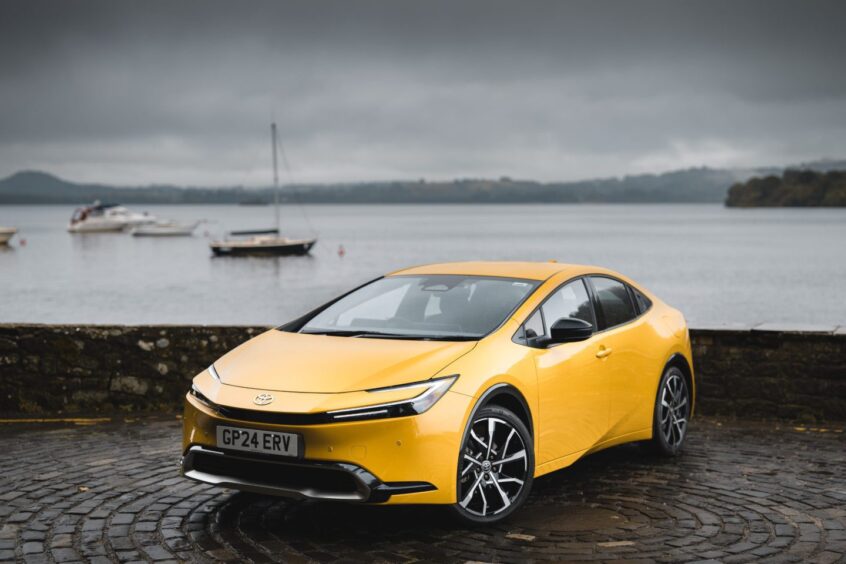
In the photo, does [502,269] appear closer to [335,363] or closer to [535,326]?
[535,326]

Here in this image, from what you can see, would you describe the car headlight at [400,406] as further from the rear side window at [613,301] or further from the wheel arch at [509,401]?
the rear side window at [613,301]

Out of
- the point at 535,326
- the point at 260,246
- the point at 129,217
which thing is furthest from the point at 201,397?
the point at 129,217

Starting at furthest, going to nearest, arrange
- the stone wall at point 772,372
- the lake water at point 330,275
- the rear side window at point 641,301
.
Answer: the lake water at point 330,275 < the stone wall at point 772,372 < the rear side window at point 641,301

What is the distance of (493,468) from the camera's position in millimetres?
5527

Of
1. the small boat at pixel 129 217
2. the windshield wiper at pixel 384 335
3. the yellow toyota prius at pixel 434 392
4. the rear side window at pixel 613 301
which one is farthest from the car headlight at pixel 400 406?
the small boat at pixel 129 217

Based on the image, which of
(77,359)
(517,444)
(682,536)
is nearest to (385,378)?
(517,444)

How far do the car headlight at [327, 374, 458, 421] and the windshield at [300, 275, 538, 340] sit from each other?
68cm

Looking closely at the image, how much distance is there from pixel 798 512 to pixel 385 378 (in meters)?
2.84

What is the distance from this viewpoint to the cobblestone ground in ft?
16.8

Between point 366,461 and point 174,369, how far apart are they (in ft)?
17.5

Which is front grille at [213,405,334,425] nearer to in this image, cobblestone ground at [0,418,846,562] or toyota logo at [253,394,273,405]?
toyota logo at [253,394,273,405]

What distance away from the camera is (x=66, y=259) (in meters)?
103

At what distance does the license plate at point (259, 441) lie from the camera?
5.04 metres

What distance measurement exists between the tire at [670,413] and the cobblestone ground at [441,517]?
13cm
